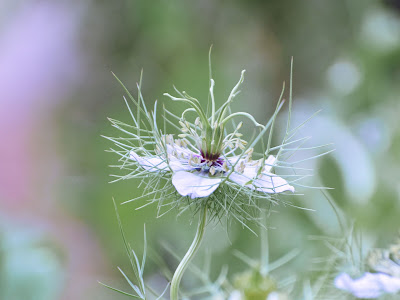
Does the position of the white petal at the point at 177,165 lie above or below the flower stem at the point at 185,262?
above

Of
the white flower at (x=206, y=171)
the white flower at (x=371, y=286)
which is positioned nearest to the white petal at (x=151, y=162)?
the white flower at (x=206, y=171)

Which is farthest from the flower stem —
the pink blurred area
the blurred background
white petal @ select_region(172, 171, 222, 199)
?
the pink blurred area

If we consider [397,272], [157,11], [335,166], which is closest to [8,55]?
[157,11]

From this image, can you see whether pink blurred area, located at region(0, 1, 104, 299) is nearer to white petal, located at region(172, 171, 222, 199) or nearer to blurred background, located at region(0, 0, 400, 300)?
blurred background, located at region(0, 0, 400, 300)

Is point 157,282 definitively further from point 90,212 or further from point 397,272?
point 397,272

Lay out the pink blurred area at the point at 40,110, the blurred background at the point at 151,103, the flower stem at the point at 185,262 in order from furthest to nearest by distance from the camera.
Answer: the pink blurred area at the point at 40,110 → the blurred background at the point at 151,103 → the flower stem at the point at 185,262

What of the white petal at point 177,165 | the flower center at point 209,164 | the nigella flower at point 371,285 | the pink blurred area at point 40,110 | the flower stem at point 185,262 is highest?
the white petal at point 177,165

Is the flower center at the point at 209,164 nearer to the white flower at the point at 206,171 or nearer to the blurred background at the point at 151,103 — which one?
the white flower at the point at 206,171
